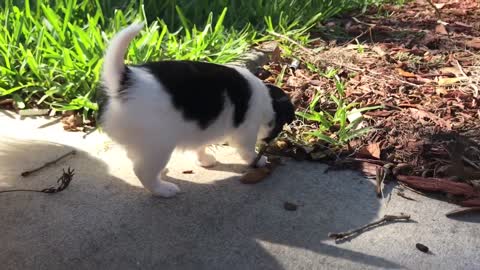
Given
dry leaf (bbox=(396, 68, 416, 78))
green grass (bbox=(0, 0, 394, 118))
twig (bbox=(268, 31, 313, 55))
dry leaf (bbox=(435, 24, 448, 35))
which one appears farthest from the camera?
dry leaf (bbox=(435, 24, 448, 35))

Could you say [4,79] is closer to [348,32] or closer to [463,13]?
[348,32]

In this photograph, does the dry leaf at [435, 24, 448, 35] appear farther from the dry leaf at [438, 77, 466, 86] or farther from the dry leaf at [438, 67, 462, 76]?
the dry leaf at [438, 77, 466, 86]

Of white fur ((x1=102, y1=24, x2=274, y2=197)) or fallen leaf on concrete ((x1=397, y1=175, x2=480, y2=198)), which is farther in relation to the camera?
fallen leaf on concrete ((x1=397, y1=175, x2=480, y2=198))

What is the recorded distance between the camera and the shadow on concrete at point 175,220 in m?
2.23

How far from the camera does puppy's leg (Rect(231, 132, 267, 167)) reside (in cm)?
299

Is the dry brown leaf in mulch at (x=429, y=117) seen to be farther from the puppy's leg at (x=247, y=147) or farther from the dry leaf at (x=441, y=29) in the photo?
the dry leaf at (x=441, y=29)

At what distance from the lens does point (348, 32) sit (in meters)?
5.12

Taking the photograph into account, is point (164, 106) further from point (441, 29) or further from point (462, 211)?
point (441, 29)

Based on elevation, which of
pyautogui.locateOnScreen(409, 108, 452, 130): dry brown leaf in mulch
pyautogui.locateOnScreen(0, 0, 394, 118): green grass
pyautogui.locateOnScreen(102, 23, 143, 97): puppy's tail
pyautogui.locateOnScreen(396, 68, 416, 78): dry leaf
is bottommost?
pyautogui.locateOnScreen(396, 68, 416, 78): dry leaf

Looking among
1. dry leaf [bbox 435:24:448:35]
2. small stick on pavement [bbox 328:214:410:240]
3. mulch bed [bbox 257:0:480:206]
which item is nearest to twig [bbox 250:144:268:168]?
mulch bed [bbox 257:0:480:206]

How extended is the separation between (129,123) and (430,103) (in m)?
2.19

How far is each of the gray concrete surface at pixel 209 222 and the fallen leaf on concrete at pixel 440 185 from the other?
0.28 feet

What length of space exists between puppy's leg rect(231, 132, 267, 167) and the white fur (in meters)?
0.21

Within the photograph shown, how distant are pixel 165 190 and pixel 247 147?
557 millimetres
